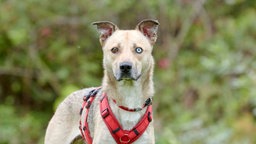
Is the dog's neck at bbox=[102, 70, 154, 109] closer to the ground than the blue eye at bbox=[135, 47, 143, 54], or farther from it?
closer to the ground

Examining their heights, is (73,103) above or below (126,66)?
below

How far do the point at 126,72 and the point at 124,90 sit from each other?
349 mm

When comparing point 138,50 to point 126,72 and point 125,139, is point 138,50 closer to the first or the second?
point 126,72

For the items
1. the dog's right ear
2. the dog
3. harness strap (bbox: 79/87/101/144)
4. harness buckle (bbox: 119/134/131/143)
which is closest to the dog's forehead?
the dog

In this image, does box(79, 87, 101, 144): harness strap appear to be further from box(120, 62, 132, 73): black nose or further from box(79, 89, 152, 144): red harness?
box(120, 62, 132, 73): black nose

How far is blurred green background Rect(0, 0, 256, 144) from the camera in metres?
16.8

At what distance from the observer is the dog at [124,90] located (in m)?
7.80

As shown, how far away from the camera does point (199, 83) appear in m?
17.0

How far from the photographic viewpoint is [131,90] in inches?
314

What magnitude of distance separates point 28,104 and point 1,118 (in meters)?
1.79

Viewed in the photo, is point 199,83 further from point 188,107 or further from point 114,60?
point 114,60

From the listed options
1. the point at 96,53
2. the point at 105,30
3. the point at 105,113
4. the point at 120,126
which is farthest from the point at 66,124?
the point at 96,53

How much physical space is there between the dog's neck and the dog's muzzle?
8.5 inches

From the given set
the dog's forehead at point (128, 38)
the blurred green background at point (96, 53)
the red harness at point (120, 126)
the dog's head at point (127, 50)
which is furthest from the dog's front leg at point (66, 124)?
the blurred green background at point (96, 53)
